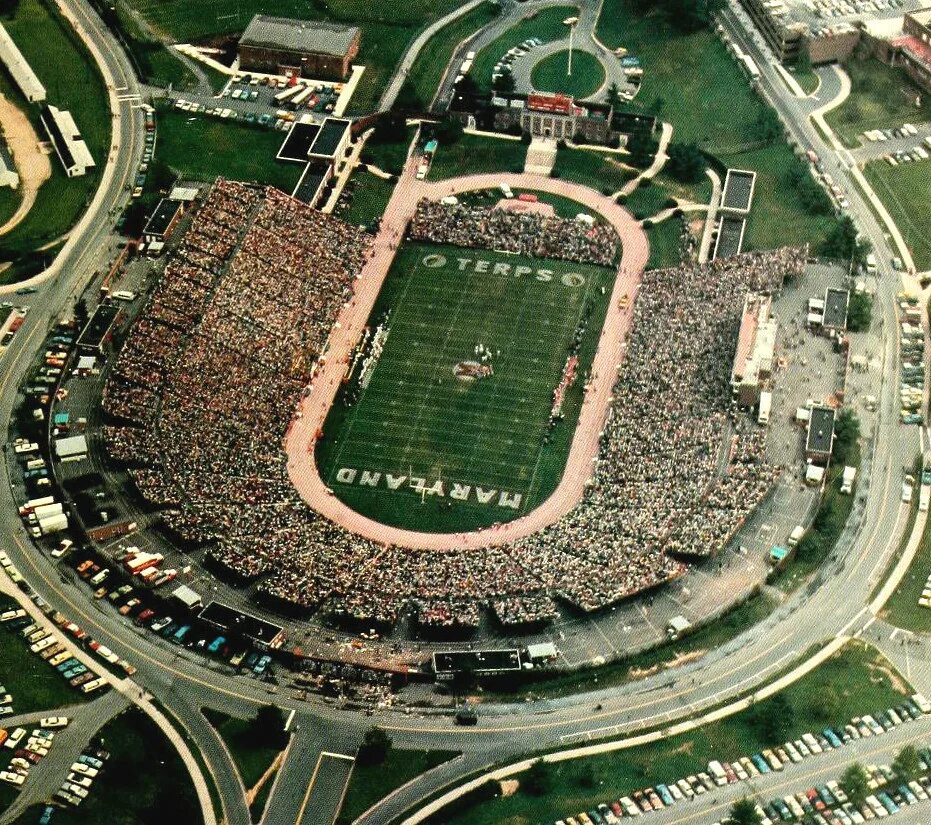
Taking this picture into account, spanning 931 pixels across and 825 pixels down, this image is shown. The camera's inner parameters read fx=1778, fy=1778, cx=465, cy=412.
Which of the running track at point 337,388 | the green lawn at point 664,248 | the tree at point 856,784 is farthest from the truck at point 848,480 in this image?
the green lawn at point 664,248

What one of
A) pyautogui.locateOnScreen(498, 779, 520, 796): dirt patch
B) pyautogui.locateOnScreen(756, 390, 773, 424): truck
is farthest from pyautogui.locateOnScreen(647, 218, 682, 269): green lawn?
pyautogui.locateOnScreen(498, 779, 520, 796): dirt patch

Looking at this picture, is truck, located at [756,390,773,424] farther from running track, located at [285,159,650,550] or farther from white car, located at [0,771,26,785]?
white car, located at [0,771,26,785]

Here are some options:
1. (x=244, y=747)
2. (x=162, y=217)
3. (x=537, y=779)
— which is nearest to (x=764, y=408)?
(x=537, y=779)

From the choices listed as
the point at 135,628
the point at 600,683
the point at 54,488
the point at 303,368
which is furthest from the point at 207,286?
the point at 600,683

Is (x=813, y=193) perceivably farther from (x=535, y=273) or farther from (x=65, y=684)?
(x=65, y=684)

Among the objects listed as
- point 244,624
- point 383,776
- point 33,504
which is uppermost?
point 33,504

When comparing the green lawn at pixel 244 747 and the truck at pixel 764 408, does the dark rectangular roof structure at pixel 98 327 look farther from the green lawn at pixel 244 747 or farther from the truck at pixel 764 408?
the truck at pixel 764 408

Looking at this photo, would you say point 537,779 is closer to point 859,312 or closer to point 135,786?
point 135,786
